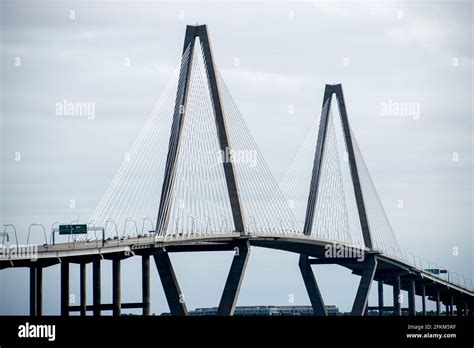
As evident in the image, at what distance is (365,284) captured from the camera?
138 meters

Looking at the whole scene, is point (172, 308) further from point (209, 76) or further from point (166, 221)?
point (209, 76)

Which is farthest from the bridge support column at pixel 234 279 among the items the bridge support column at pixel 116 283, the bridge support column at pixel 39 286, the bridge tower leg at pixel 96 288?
the bridge support column at pixel 39 286

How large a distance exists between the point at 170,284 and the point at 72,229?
10.1m

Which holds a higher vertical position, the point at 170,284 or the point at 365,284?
the point at 170,284

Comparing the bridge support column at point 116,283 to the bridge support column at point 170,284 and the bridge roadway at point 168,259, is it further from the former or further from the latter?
the bridge support column at point 170,284

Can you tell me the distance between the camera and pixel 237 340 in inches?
1593

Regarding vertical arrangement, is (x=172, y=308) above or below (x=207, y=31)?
below

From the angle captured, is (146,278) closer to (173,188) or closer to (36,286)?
(173,188)

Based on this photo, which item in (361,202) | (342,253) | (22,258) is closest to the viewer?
(22,258)

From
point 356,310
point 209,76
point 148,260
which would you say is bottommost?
point 356,310

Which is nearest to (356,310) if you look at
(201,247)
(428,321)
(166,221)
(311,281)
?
(311,281)

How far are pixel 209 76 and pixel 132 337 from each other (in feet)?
196

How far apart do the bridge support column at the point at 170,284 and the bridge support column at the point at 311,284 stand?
1463 inches

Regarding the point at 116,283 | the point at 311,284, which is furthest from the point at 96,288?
the point at 311,284
